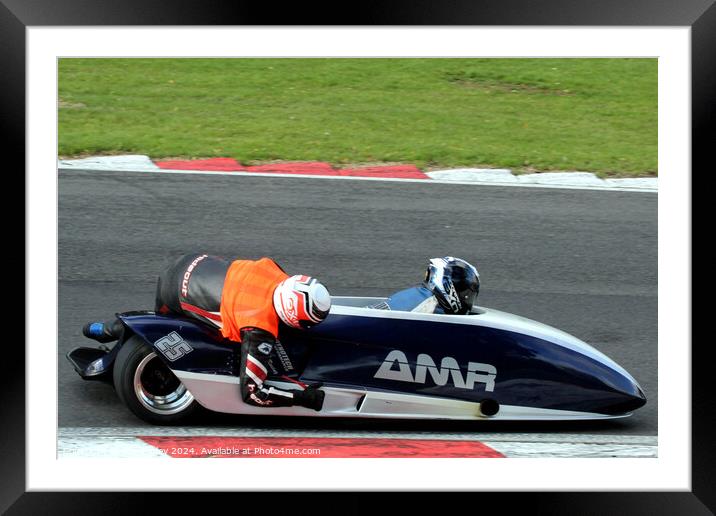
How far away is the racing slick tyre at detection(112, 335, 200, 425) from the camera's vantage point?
23.5 feet

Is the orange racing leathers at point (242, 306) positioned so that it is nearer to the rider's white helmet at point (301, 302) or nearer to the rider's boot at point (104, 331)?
the rider's white helmet at point (301, 302)

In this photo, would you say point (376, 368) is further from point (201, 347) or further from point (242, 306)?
point (201, 347)

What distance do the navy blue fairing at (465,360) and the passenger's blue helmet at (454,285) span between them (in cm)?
21

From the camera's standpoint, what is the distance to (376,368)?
7.21 m

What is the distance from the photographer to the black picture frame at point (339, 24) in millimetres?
6141

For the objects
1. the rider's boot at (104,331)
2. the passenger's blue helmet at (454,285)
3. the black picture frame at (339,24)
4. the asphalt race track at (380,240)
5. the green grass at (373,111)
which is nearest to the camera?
the black picture frame at (339,24)

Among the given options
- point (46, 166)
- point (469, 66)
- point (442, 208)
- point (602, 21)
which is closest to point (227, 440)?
point (46, 166)

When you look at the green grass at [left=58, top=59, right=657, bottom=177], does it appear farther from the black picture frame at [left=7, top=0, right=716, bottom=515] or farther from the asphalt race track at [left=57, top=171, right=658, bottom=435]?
the black picture frame at [left=7, top=0, right=716, bottom=515]

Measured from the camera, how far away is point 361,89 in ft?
42.4

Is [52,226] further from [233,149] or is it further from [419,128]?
[419,128]

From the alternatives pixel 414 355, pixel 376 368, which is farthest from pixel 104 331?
pixel 414 355

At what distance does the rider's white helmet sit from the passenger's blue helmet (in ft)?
3.21

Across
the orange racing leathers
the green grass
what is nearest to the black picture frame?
the orange racing leathers

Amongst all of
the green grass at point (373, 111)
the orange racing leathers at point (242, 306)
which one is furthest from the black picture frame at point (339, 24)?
the green grass at point (373, 111)
